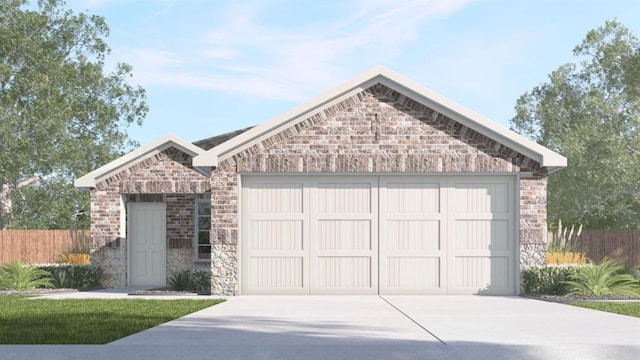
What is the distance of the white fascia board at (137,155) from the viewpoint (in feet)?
80.8

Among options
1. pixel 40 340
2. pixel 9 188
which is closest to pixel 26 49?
pixel 9 188

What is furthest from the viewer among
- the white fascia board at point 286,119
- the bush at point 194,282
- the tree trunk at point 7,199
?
the tree trunk at point 7,199

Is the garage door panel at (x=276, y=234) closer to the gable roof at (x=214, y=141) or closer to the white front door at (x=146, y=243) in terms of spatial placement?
the white front door at (x=146, y=243)

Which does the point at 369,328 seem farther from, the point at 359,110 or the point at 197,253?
the point at 197,253

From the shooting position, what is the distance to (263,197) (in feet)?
66.1

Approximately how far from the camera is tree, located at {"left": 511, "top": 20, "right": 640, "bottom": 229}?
132ft

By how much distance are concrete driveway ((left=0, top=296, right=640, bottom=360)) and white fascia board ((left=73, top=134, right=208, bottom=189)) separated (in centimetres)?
889

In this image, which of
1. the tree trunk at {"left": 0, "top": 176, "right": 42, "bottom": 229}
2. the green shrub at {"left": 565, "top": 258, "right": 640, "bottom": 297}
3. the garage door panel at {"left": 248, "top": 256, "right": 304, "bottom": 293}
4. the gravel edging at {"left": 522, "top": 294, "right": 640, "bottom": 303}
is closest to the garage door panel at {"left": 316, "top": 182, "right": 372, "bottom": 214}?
the garage door panel at {"left": 248, "top": 256, "right": 304, "bottom": 293}

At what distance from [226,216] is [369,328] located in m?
8.07

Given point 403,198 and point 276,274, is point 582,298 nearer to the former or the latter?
point 403,198

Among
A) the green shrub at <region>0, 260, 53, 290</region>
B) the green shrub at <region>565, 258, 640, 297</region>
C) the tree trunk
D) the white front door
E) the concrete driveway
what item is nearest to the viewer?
the concrete driveway

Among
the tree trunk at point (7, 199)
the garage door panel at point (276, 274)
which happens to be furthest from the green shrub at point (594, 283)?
the tree trunk at point (7, 199)

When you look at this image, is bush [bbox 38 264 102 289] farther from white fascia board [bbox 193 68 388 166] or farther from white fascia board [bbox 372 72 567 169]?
white fascia board [bbox 372 72 567 169]

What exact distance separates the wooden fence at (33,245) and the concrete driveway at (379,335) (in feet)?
53.4
